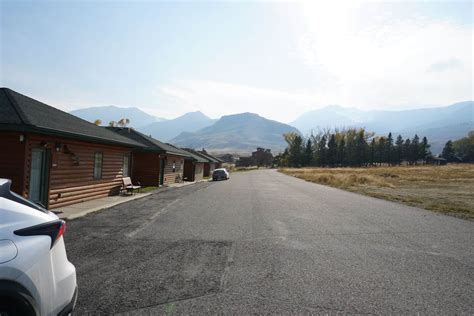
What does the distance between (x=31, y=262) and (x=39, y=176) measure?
1044cm

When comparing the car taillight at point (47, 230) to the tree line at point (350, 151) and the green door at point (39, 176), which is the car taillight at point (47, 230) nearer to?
the green door at point (39, 176)

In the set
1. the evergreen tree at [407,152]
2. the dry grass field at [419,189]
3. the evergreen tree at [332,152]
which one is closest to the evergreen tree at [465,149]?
the evergreen tree at [407,152]

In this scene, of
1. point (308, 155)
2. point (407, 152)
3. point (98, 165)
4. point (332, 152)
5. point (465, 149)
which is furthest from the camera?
point (465, 149)

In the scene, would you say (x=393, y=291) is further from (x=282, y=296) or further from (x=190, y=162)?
(x=190, y=162)

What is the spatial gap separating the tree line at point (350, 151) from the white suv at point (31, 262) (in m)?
117

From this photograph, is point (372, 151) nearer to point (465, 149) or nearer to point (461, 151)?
point (465, 149)

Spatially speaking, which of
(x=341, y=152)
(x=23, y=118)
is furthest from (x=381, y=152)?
(x=23, y=118)

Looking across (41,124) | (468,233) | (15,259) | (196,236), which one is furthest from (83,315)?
(468,233)

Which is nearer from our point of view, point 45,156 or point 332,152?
point 45,156

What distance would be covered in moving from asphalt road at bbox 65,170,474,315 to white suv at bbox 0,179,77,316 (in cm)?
116

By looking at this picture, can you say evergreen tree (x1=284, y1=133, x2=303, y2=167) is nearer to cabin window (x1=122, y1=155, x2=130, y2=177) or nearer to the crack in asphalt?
cabin window (x1=122, y1=155, x2=130, y2=177)

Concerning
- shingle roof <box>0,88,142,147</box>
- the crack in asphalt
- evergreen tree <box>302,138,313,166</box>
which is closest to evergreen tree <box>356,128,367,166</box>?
evergreen tree <box>302,138,313,166</box>

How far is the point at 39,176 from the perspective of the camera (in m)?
11.9

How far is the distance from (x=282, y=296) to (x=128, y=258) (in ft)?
9.99
